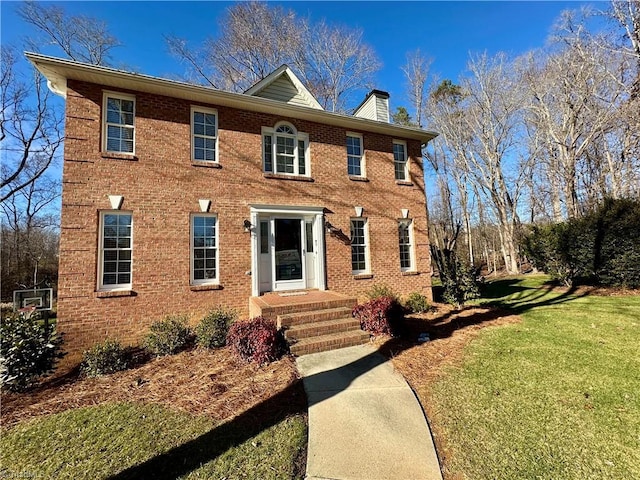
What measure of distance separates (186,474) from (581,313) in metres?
10.2

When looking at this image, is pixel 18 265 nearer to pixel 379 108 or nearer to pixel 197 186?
pixel 197 186

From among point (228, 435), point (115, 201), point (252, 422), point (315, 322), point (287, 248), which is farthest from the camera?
point (287, 248)

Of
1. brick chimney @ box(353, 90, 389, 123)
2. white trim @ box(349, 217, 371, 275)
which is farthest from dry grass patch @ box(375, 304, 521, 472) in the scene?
brick chimney @ box(353, 90, 389, 123)

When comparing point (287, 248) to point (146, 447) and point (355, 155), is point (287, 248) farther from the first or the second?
point (146, 447)

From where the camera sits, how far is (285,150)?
9000mm

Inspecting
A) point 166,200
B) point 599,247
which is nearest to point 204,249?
point 166,200

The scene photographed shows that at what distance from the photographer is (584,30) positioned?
15.0 m

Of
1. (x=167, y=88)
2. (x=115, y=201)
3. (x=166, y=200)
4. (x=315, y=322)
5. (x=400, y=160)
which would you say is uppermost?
(x=167, y=88)

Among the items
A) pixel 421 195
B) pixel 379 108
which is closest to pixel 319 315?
pixel 421 195

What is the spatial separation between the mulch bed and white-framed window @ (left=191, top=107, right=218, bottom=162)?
531 centimetres

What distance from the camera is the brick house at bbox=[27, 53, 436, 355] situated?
6.60m

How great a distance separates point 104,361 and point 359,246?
7.26 meters

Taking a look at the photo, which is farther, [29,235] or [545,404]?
[29,235]

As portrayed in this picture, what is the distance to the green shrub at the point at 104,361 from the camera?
17.9 feet
